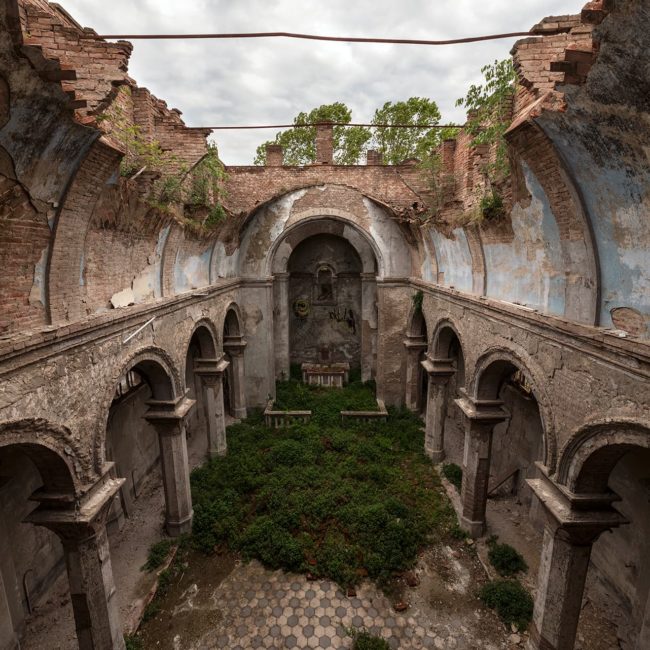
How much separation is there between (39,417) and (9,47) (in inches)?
133

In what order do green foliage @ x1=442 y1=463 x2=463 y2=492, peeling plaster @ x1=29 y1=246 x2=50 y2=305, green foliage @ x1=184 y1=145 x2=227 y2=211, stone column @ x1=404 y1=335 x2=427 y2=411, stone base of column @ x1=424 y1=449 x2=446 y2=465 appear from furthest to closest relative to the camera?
stone column @ x1=404 y1=335 x2=427 y2=411
stone base of column @ x1=424 y1=449 x2=446 y2=465
green foliage @ x1=442 y1=463 x2=463 y2=492
green foliage @ x1=184 y1=145 x2=227 y2=211
peeling plaster @ x1=29 y1=246 x2=50 y2=305

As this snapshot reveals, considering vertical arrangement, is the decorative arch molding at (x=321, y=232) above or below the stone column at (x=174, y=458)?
above

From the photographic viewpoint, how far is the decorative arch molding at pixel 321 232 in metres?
13.7

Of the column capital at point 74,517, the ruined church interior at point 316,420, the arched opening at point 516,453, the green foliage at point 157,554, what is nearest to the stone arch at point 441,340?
the ruined church interior at point 316,420

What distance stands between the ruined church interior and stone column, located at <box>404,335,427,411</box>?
1.32 metres

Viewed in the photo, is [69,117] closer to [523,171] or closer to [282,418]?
[523,171]

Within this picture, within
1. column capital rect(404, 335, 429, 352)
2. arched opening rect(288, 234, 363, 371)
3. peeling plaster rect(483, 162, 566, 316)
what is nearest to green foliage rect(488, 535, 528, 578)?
peeling plaster rect(483, 162, 566, 316)

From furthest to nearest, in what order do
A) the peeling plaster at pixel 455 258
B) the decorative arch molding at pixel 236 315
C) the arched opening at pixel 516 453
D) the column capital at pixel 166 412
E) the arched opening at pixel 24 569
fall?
1. the decorative arch molding at pixel 236 315
2. the arched opening at pixel 516 453
3. the peeling plaster at pixel 455 258
4. the column capital at pixel 166 412
5. the arched opening at pixel 24 569

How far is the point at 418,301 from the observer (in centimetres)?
1273

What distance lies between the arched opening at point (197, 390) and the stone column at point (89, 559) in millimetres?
5229

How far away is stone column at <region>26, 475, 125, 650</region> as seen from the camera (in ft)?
16.2

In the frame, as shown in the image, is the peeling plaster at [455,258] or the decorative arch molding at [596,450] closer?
the decorative arch molding at [596,450]

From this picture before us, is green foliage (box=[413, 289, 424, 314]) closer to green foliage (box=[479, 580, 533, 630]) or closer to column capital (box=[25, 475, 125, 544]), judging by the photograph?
green foliage (box=[479, 580, 533, 630])

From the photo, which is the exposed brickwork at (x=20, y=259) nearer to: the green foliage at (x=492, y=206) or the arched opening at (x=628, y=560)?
the green foliage at (x=492, y=206)
